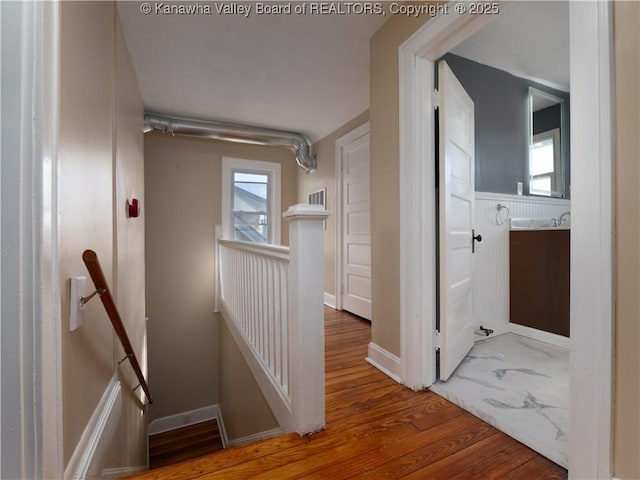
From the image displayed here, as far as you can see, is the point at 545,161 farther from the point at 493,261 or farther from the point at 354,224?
the point at 354,224

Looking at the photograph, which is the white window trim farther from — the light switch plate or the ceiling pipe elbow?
the light switch plate

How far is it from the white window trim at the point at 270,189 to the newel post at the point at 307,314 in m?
3.15

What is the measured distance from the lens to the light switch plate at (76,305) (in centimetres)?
104

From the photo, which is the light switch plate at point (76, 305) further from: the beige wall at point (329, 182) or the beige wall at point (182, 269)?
the beige wall at point (182, 269)

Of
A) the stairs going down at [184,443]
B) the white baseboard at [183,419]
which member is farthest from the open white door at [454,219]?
the white baseboard at [183,419]

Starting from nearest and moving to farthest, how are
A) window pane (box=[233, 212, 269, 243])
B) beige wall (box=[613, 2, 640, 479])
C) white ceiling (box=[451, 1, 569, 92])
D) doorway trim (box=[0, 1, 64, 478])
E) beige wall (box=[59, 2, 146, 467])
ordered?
doorway trim (box=[0, 1, 64, 478]), beige wall (box=[613, 2, 640, 479]), beige wall (box=[59, 2, 146, 467]), white ceiling (box=[451, 1, 569, 92]), window pane (box=[233, 212, 269, 243])

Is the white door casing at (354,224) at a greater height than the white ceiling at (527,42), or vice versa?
the white ceiling at (527,42)

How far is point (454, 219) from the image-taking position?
1815mm

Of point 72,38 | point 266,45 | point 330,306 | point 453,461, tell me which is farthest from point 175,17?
point 330,306

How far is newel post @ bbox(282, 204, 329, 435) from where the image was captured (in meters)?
1.26

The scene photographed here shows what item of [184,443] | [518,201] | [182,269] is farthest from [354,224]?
[184,443]

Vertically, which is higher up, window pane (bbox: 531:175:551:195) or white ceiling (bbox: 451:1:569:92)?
A: white ceiling (bbox: 451:1:569:92)

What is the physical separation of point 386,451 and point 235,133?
11.8 ft

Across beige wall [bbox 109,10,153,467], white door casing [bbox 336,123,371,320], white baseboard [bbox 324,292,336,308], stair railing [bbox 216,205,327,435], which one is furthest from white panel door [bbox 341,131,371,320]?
beige wall [bbox 109,10,153,467]
